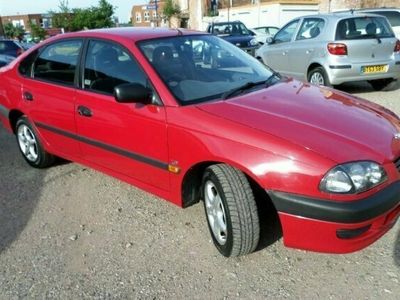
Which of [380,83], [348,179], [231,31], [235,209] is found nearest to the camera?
[348,179]

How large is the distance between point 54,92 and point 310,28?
5674mm

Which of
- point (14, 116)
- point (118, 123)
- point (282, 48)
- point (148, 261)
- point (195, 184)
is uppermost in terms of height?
point (282, 48)

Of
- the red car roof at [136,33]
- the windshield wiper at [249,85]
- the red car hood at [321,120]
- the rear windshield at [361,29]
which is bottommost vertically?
the red car hood at [321,120]

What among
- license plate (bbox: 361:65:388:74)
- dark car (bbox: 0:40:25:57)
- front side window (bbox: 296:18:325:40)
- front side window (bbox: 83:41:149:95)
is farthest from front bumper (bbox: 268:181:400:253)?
dark car (bbox: 0:40:25:57)

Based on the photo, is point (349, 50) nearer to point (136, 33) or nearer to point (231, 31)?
point (136, 33)

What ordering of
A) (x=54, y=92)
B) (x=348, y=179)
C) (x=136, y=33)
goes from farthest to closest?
(x=54, y=92) < (x=136, y=33) < (x=348, y=179)

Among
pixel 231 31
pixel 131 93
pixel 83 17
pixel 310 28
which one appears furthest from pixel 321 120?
pixel 83 17

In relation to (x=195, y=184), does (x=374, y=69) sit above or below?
above

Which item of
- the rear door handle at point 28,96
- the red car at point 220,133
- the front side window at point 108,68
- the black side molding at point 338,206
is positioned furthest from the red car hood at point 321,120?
the rear door handle at point 28,96

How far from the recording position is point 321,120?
2.82m

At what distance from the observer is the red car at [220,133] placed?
2.47 m

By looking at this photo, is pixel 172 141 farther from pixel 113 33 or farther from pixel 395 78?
pixel 395 78

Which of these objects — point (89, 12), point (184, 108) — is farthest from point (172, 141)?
point (89, 12)

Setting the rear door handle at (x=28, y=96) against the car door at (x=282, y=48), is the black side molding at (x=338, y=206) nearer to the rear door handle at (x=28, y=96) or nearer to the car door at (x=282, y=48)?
the rear door handle at (x=28, y=96)
